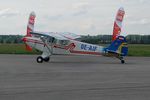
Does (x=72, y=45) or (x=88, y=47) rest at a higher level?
(x=72, y=45)

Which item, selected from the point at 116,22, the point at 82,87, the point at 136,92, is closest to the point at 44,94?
the point at 82,87

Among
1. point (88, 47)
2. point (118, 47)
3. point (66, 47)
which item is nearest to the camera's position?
point (118, 47)

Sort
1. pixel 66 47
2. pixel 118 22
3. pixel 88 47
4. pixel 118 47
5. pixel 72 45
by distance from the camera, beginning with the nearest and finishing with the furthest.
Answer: pixel 118 47 < pixel 88 47 < pixel 72 45 < pixel 66 47 < pixel 118 22

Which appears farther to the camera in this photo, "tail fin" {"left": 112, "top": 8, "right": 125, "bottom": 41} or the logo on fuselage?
"tail fin" {"left": 112, "top": 8, "right": 125, "bottom": 41}

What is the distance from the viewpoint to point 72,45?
2700 cm

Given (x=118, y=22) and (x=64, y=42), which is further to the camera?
(x=118, y=22)

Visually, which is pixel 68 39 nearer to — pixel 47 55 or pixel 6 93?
pixel 47 55

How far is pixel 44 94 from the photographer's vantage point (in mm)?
10531

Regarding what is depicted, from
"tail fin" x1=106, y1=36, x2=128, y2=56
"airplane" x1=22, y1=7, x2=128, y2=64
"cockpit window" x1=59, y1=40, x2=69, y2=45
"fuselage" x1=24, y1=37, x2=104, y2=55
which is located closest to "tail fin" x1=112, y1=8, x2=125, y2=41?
"airplane" x1=22, y1=7, x2=128, y2=64

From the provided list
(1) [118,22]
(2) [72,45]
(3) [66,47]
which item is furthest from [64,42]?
(1) [118,22]

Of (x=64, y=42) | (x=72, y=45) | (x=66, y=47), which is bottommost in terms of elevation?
(x=66, y=47)

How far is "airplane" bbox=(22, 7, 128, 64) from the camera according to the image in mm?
26453

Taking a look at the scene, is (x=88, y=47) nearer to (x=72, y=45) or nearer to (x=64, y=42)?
(x=72, y=45)

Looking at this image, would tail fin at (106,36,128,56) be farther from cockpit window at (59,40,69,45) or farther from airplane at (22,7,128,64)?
cockpit window at (59,40,69,45)
